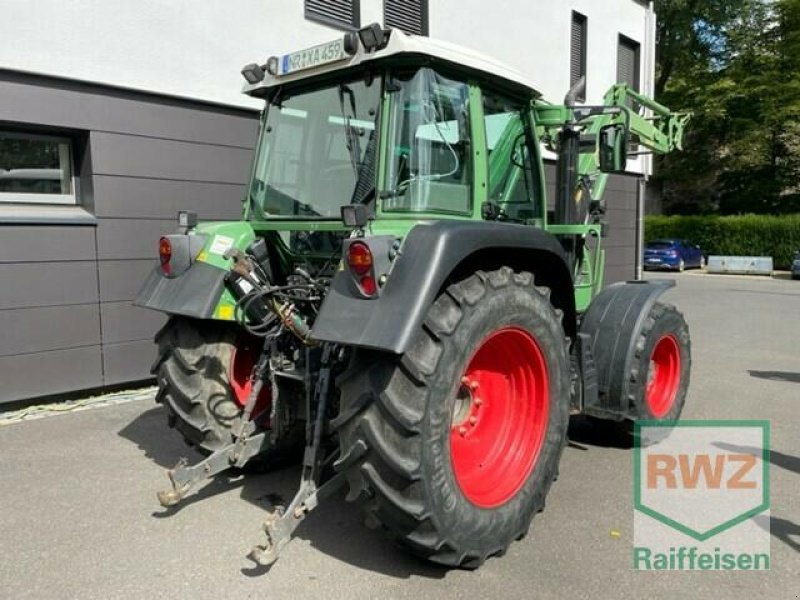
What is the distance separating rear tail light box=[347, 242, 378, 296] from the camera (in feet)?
9.45

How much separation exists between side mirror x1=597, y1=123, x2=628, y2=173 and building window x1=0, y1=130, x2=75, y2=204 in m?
4.89

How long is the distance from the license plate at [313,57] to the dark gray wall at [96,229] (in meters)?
3.21

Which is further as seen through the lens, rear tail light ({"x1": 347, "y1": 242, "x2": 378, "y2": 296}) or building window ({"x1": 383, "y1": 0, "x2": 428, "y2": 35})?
building window ({"x1": 383, "y1": 0, "x2": 428, "y2": 35})

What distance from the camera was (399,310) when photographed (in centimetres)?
277

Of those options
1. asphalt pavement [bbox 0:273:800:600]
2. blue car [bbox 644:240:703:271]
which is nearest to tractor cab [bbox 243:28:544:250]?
asphalt pavement [bbox 0:273:800:600]

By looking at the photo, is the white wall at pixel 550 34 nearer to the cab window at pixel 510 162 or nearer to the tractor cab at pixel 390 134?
the cab window at pixel 510 162

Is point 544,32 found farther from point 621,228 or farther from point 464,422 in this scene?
point 464,422

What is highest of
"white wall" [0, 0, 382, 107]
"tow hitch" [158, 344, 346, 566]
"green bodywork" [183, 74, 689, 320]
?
"white wall" [0, 0, 382, 107]

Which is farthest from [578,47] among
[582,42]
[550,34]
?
[550,34]

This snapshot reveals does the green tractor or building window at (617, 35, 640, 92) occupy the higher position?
building window at (617, 35, 640, 92)

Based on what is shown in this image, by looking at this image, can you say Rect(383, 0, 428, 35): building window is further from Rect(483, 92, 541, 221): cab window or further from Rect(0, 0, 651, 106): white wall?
Rect(483, 92, 541, 221): cab window

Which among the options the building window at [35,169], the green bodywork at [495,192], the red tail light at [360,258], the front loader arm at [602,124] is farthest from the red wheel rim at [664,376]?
the building window at [35,169]

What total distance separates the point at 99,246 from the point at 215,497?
11.2ft

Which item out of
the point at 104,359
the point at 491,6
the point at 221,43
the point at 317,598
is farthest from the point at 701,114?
the point at 317,598
